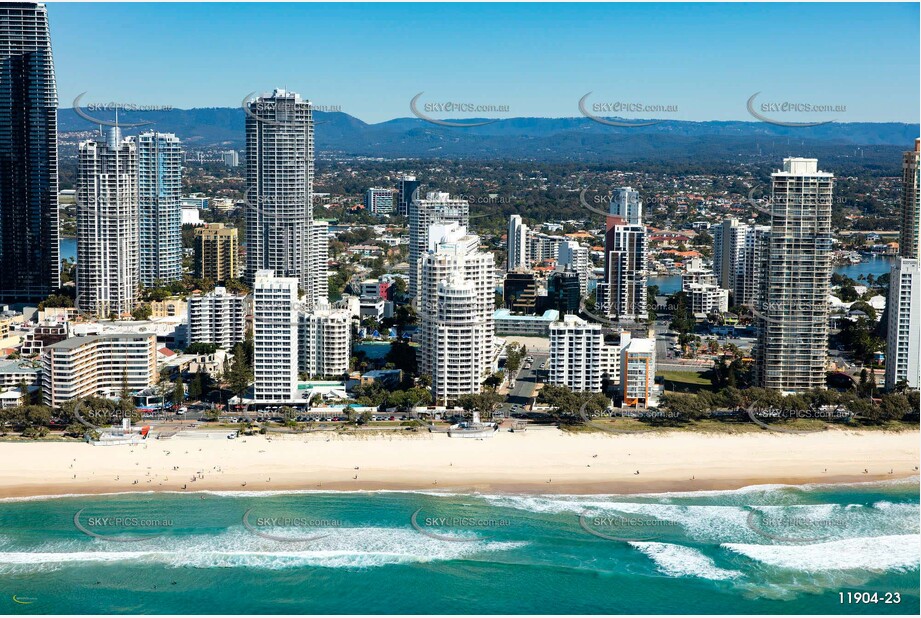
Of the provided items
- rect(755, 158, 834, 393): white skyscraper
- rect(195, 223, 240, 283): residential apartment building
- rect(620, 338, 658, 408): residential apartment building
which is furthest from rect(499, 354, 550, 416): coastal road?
rect(195, 223, 240, 283): residential apartment building

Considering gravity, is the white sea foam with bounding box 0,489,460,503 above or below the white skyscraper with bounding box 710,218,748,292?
below

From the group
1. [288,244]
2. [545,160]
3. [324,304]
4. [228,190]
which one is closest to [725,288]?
[288,244]

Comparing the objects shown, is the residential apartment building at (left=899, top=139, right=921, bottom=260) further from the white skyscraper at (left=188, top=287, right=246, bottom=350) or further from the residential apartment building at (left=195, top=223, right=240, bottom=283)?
the residential apartment building at (left=195, top=223, right=240, bottom=283)

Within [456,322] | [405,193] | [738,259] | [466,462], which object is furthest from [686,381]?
[405,193]

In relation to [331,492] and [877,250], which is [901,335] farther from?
[877,250]

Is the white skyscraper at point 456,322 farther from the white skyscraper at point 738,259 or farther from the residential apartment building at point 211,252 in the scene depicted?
the residential apartment building at point 211,252

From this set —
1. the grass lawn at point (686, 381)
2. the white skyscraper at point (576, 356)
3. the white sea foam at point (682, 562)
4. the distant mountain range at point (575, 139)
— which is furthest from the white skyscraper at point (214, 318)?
the distant mountain range at point (575, 139)

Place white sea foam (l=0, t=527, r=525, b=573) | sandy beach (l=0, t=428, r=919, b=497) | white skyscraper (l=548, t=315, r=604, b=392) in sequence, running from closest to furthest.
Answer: white sea foam (l=0, t=527, r=525, b=573) < sandy beach (l=0, t=428, r=919, b=497) < white skyscraper (l=548, t=315, r=604, b=392)
